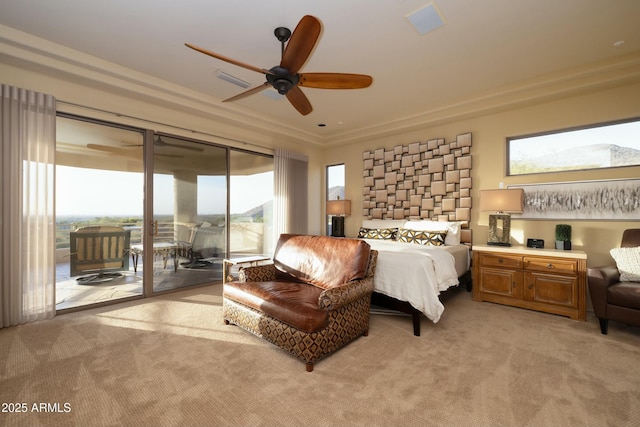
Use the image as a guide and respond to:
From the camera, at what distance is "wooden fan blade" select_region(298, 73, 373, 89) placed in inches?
92.4

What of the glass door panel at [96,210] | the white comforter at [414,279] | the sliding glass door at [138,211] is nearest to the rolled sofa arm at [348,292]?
the white comforter at [414,279]

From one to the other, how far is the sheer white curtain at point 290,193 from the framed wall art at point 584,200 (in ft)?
12.6

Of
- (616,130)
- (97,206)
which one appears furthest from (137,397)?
(616,130)

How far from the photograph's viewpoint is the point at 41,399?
176 centimetres

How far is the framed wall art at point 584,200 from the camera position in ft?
10.8

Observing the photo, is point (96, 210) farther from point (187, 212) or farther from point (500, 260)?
point (500, 260)

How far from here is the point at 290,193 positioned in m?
5.82

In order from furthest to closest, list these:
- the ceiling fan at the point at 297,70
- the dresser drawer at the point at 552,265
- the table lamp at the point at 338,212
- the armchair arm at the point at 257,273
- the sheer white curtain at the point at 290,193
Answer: the table lamp at the point at 338,212 → the sheer white curtain at the point at 290,193 → the dresser drawer at the point at 552,265 → the armchair arm at the point at 257,273 → the ceiling fan at the point at 297,70

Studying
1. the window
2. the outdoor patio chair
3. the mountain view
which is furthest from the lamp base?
the outdoor patio chair

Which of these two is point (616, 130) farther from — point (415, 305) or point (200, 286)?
point (200, 286)

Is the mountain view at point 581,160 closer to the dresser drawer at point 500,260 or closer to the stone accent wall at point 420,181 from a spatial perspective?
the stone accent wall at point 420,181

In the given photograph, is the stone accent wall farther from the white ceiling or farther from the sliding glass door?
the sliding glass door

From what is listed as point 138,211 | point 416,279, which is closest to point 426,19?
point 416,279

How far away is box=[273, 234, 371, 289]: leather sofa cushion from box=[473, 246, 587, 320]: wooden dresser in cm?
206
